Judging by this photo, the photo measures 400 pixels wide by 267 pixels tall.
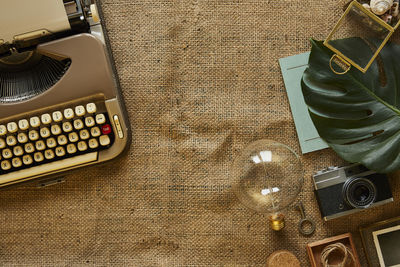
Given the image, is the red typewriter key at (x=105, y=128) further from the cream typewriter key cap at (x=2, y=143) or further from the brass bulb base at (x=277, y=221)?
the brass bulb base at (x=277, y=221)

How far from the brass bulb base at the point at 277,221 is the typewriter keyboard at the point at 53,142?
0.55 metres

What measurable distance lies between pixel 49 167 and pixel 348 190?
0.90 m

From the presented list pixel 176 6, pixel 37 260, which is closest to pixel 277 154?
pixel 176 6

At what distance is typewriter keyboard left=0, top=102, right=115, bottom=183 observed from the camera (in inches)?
53.0

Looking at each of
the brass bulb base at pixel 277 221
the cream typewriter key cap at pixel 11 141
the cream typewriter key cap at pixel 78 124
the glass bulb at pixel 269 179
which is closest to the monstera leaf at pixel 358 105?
the glass bulb at pixel 269 179

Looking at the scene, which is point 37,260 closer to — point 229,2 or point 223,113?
point 223,113

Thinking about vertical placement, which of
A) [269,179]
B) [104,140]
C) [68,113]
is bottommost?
[269,179]

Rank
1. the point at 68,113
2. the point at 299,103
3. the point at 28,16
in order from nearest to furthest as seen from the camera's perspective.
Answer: the point at 28,16
the point at 68,113
the point at 299,103

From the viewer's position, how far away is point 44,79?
1366mm

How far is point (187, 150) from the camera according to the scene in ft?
4.77

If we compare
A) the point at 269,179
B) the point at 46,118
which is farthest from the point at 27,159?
the point at 269,179

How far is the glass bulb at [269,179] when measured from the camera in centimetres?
A: 133

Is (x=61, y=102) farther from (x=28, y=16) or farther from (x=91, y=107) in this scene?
(x=28, y=16)

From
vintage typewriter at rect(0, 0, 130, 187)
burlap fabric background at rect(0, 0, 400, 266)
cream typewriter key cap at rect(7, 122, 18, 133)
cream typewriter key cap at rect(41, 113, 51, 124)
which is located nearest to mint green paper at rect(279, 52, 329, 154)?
burlap fabric background at rect(0, 0, 400, 266)
